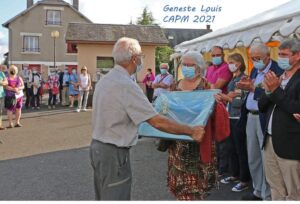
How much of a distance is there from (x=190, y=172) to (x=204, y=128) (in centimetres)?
48

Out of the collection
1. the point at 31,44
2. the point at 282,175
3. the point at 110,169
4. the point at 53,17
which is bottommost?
the point at 282,175

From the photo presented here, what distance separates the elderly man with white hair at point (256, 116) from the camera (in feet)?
15.3

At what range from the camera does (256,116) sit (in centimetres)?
499

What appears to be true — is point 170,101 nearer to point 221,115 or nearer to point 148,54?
point 221,115

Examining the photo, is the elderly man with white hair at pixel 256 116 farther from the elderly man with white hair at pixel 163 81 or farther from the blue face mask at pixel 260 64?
the elderly man with white hair at pixel 163 81

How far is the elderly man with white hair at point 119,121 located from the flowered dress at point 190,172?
67 cm

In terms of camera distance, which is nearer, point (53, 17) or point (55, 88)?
point (55, 88)

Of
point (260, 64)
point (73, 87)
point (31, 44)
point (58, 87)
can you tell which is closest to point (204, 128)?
point (260, 64)

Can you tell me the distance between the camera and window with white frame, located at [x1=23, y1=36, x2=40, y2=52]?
4640 cm

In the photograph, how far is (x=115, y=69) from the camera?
321 centimetres

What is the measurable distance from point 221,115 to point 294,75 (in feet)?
2.42

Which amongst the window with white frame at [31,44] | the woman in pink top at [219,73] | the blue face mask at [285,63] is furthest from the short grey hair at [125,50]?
the window with white frame at [31,44]

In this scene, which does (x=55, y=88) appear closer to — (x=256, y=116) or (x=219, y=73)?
(x=219, y=73)

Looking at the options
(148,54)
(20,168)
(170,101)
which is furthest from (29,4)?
(170,101)
